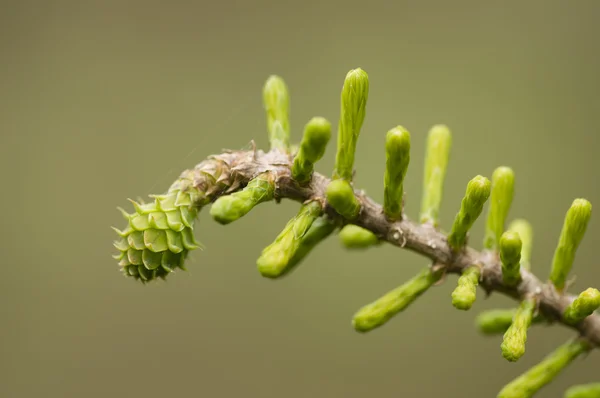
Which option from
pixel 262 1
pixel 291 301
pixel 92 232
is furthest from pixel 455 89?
pixel 92 232

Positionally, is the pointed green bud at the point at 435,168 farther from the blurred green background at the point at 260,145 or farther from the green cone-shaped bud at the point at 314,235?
the blurred green background at the point at 260,145

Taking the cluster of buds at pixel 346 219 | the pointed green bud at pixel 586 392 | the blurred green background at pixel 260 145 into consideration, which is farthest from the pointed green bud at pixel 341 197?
the blurred green background at pixel 260 145

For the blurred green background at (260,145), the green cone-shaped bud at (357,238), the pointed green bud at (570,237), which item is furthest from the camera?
the blurred green background at (260,145)

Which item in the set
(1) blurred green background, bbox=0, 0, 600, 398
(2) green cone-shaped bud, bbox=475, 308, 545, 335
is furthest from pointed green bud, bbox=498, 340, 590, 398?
(1) blurred green background, bbox=0, 0, 600, 398

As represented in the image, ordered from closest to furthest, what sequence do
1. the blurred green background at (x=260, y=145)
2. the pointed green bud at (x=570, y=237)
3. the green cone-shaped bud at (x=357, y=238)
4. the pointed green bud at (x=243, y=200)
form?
the pointed green bud at (x=243, y=200)
the pointed green bud at (x=570, y=237)
the green cone-shaped bud at (x=357, y=238)
the blurred green background at (x=260, y=145)

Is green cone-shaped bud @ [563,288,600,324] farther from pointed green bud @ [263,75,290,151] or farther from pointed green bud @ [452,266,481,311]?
pointed green bud @ [263,75,290,151]

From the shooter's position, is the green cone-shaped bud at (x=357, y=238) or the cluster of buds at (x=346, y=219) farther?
the green cone-shaped bud at (x=357, y=238)

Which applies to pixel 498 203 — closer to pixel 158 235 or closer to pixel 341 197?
pixel 341 197

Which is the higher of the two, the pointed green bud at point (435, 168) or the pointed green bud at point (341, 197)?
the pointed green bud at point (435, 168)
